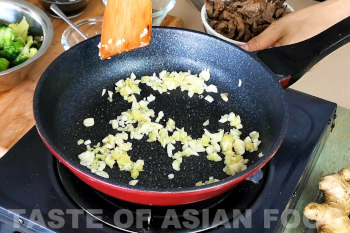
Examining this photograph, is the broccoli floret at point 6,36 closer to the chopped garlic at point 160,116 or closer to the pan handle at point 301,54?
the chopped garlic at point 160,116

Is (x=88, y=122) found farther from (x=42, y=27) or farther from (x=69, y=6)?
(x=69, y=6)

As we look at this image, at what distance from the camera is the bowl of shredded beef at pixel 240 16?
4.09 feet

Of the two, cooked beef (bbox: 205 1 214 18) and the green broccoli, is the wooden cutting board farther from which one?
cooked beef (bbox: 205 1 214 18)

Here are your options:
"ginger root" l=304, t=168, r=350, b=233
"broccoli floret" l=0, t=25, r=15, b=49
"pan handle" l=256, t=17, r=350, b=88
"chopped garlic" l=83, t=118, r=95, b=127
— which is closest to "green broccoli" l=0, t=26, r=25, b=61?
"broccoli floret" l=0, t=25, r=15, b=49

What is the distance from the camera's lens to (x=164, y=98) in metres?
1.02

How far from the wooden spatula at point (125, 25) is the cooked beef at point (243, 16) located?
1.29 ft

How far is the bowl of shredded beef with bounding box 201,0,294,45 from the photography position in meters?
1.25

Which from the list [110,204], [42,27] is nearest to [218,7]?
[42,27]

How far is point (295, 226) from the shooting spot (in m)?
0.88

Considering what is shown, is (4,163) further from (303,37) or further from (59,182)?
(303,37)

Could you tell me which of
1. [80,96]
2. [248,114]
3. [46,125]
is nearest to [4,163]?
[46,125]

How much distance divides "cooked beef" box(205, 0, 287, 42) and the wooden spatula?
1.29 feet

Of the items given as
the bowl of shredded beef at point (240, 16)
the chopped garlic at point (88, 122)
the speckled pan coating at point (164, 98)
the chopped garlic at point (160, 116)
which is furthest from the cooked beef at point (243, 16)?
the chopped garlic at point (88, 122)

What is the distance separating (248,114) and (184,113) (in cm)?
13
